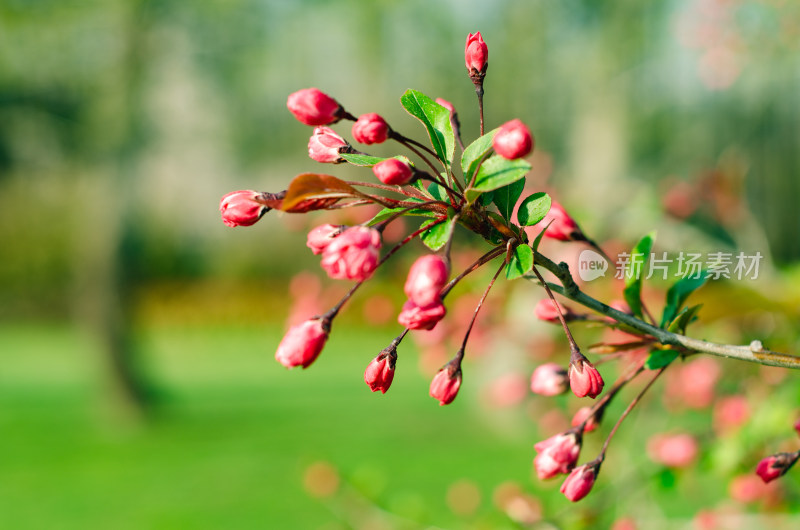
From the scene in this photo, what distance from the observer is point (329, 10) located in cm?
1028

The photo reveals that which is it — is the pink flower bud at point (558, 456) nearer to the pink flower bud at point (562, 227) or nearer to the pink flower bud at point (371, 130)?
the pink flower bud at point (562, 227)

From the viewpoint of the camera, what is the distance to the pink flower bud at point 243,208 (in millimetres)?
869

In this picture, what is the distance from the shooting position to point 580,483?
1.00 meters

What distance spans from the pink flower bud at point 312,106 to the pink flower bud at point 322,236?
0.12 m

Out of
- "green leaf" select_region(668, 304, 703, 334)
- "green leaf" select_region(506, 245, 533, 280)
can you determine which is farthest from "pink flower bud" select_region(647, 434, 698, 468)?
"green leaf" select_region(506, 245, 533, 280)

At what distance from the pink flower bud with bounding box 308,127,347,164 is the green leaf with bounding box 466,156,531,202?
0.18 m

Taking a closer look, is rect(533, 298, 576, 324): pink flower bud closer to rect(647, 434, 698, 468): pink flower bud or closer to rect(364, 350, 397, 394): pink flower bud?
rect(364, 350, 397, 394): pink flower bud

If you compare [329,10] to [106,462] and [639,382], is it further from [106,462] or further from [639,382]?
[639,382]

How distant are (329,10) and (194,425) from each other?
5.52 metres

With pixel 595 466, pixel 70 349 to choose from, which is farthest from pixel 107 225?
pixel 595 466

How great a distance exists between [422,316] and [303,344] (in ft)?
0.50

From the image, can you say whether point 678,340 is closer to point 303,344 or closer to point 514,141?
point 514,141

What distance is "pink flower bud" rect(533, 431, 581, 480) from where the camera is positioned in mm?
1002

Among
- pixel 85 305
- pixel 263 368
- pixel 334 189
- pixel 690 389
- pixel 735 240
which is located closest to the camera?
pixel 334 189
